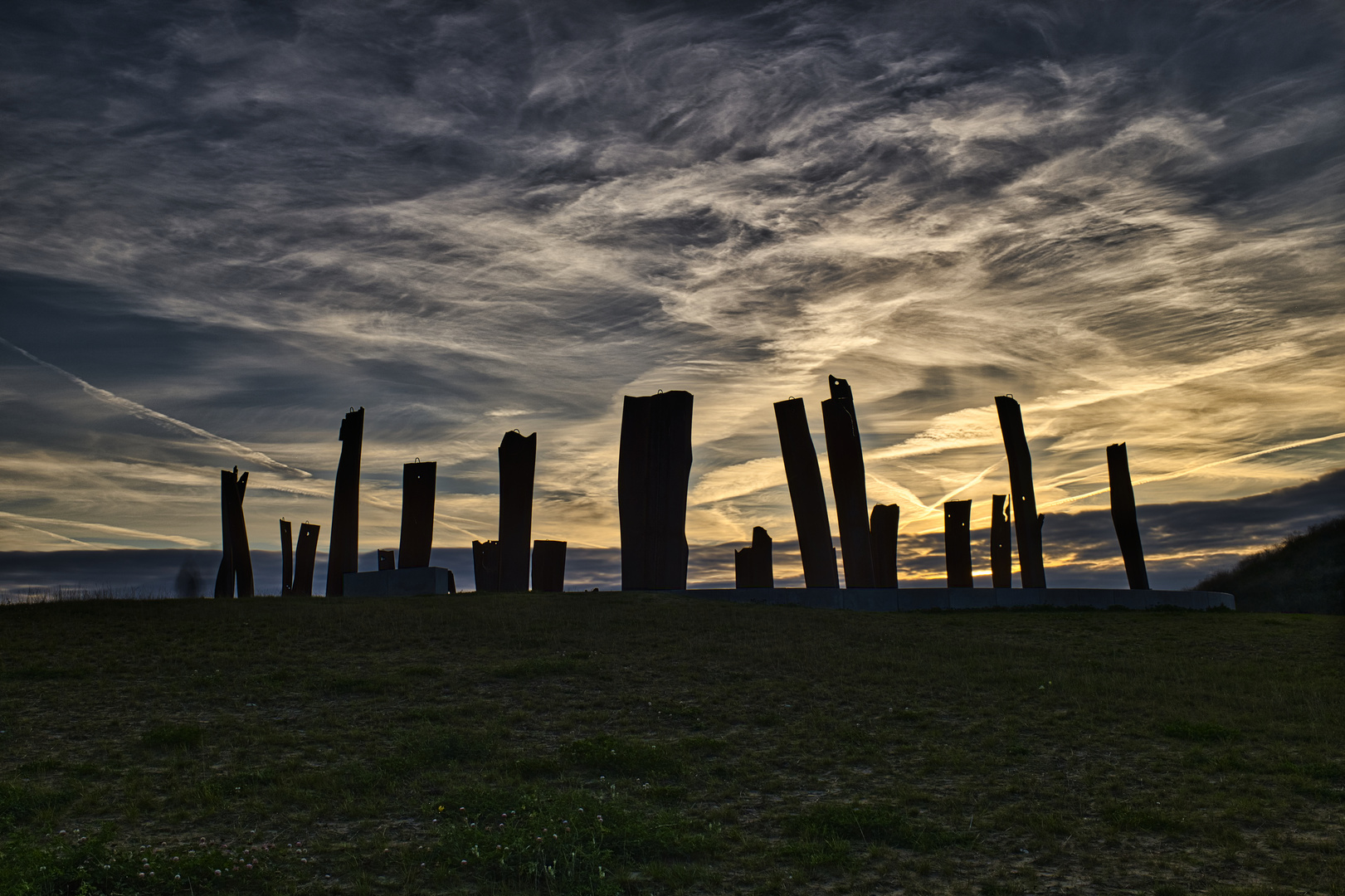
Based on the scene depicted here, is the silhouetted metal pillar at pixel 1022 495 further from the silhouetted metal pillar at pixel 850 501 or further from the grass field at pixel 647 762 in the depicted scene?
the grass field at pixel 647 762

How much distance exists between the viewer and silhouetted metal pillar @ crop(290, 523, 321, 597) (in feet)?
99.7

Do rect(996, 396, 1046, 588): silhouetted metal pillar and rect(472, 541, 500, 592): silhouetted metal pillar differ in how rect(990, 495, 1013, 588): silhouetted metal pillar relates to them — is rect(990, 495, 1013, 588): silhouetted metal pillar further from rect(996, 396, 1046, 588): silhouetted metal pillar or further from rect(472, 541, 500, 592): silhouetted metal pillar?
rect(472, 541, 500, 592): silhouetted metal pillar

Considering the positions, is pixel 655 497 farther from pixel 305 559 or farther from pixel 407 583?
pixel 305 559

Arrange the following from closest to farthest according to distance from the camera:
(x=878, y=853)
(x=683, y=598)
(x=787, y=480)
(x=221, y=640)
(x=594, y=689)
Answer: (x=878, y=853) < (x=594, y=689) < (x=221, y=640) < (x=683, y=598) < (x=787, y=480)

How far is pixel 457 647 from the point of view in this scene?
1498 centimetres

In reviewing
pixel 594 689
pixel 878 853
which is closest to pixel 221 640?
pixel 594 689

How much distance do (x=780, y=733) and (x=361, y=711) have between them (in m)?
5.05

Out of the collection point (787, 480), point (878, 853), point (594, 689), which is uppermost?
point (787, 480)

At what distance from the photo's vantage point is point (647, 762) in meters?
9.38

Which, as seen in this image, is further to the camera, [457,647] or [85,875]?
[457,647]

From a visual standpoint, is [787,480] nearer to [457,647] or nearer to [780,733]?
[457,647]

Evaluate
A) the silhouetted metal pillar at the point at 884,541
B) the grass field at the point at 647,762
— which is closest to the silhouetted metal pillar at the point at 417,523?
the grass field at the point at 647,762

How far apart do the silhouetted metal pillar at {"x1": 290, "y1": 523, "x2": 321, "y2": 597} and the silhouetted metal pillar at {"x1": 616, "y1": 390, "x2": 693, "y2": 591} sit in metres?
13.1

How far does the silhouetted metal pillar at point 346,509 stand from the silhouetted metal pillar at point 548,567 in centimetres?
505
